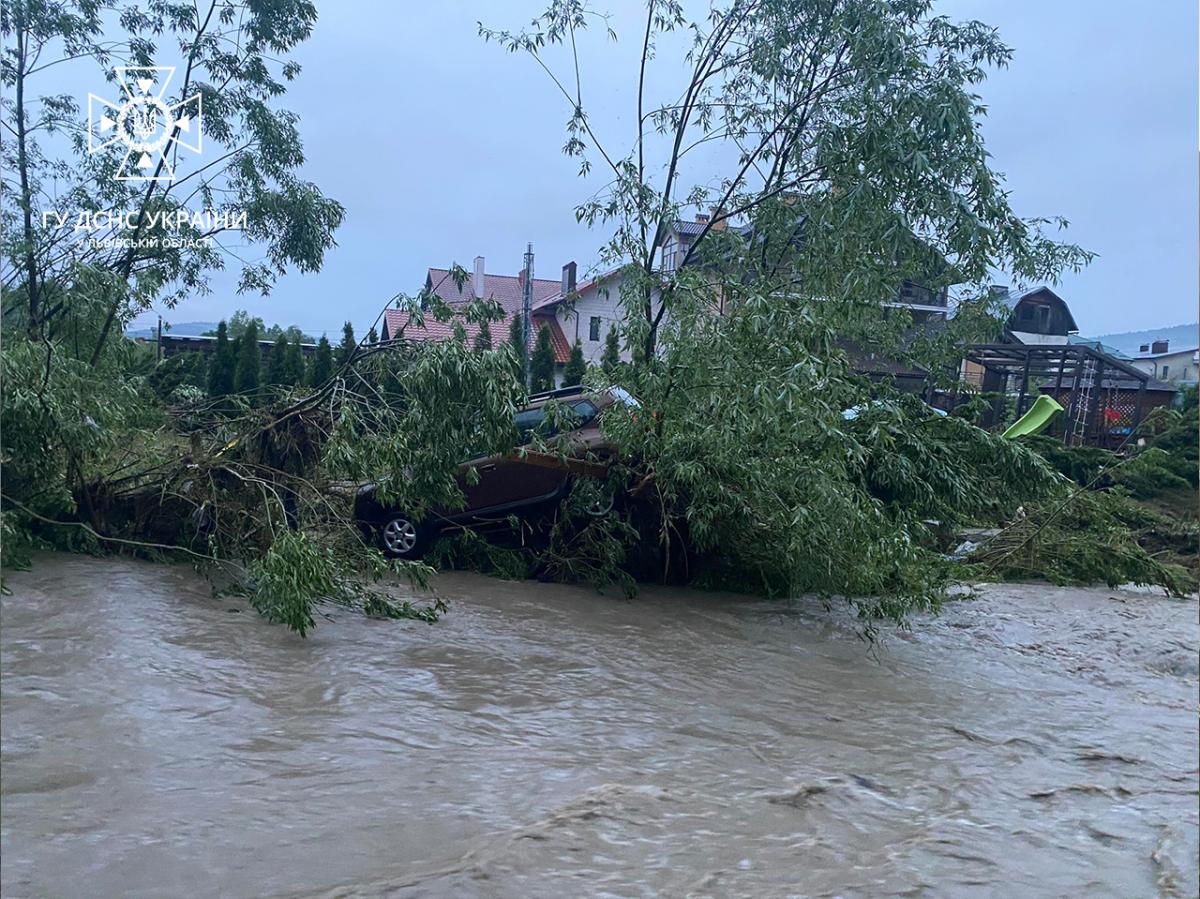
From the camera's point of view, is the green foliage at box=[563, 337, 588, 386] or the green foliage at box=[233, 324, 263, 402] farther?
the green foliage at box=[233, 324, 263, 402]

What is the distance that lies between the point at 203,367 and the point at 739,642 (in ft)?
52.1

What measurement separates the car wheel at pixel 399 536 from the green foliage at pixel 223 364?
12.9 m

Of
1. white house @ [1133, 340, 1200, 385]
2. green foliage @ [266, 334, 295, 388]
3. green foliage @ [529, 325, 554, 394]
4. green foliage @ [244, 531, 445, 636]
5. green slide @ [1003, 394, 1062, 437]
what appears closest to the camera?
green foliage @ [244, 531, 445, 636]

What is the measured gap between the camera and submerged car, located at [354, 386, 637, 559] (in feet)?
31.0

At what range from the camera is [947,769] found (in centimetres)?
583

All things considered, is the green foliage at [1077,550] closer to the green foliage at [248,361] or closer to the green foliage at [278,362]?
the green foliage at [278,362]

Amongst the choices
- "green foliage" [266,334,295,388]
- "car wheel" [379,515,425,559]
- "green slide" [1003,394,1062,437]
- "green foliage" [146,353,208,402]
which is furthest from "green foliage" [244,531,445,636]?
"green foliage" [266,334,295,388]

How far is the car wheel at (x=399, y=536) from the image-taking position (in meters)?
10.2

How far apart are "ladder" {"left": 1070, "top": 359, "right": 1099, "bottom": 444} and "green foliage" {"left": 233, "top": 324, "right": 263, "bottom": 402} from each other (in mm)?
15927

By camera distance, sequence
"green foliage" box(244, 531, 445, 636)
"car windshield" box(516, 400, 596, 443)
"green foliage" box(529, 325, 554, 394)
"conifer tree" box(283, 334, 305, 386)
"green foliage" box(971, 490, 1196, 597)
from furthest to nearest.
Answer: "conifer tree" box(283, 334, 305, 386) < "green foliage" box(529, 325, 554, 394) < "green foliage" box(971, 490, 1196, 597) < "car windshield" box(516, 400, 596, 443) < "green foliage" box(244, 531, 445, 636)

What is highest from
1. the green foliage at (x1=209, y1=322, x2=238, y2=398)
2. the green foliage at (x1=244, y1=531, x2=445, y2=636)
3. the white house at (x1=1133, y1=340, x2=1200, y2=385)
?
the white house at (x1=1133, y1=340, x2=1200, y2=385)

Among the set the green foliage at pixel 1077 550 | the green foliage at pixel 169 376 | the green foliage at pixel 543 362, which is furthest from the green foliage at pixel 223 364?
the green foliage at pixel 1077 550

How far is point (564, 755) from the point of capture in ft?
18.7

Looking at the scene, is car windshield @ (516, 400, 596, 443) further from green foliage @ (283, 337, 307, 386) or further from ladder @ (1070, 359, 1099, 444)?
ladder @ (1070, 359, 1099, 444)
